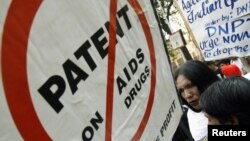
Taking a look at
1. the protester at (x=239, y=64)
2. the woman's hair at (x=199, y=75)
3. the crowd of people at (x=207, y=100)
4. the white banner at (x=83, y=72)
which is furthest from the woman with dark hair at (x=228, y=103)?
the protester at (x=239, y=64)

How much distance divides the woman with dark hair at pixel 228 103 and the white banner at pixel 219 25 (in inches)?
81.1

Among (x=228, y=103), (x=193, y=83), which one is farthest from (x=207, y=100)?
(x=193, y=83)

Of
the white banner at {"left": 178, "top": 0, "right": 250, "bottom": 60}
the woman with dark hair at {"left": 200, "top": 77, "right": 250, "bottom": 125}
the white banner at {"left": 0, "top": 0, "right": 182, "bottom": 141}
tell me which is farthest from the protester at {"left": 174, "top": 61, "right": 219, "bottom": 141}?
the white banner at {"left": 178, "top": 0, "right": 250, "bottom": 60}

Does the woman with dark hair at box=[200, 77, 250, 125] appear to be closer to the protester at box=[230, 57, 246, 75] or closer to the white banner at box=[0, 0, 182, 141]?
the white banner at box=[0, 0, 182, 141]

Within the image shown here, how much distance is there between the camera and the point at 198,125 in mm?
2414

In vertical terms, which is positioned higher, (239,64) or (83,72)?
(83,72)

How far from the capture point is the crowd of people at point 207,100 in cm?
166

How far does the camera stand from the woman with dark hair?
1657mm

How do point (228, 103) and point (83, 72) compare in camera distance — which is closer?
point (83, 72)

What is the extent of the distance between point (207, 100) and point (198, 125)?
71 centimetres

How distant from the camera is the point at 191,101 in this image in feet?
8.34

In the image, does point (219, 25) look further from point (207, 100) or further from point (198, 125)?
point (207, 100)

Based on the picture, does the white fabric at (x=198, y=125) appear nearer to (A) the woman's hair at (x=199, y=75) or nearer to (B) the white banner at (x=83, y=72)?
(A) the woman's hair at (x=199, y=75)

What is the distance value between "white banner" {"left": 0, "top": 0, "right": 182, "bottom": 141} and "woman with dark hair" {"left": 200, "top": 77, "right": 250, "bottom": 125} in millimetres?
180
